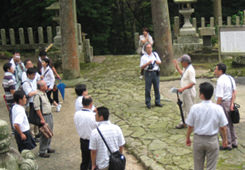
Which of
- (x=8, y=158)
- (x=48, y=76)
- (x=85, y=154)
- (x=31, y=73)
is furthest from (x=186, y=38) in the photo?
(x=8, y=158)

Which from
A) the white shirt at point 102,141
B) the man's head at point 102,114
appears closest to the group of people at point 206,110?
the white shirt at point 102,141

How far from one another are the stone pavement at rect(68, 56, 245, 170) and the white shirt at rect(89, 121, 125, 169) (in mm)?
1756

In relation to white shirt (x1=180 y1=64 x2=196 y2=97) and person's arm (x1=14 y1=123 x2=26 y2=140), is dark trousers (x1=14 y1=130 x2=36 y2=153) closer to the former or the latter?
person's arm (x1=14 y1=123 x2=26 y2=140)

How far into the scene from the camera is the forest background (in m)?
21.8

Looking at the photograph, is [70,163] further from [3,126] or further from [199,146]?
[199,146]

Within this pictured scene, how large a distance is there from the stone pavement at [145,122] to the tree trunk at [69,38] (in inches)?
34.2

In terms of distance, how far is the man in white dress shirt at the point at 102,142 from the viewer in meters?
5.22

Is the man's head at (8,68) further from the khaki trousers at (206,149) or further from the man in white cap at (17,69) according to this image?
the khaki trousers at (206,149)

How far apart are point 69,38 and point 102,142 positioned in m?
8.65

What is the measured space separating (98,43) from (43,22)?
12.4 feet

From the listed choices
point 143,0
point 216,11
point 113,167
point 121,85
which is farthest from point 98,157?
point 143,0

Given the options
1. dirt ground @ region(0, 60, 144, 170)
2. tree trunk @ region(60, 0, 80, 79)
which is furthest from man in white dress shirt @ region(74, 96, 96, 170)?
tree trunk @ region(60, 0, 80, 79)

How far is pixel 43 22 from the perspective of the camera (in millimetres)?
22547

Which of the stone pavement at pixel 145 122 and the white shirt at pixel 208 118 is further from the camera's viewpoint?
the stone pavement at pixel 145 122
